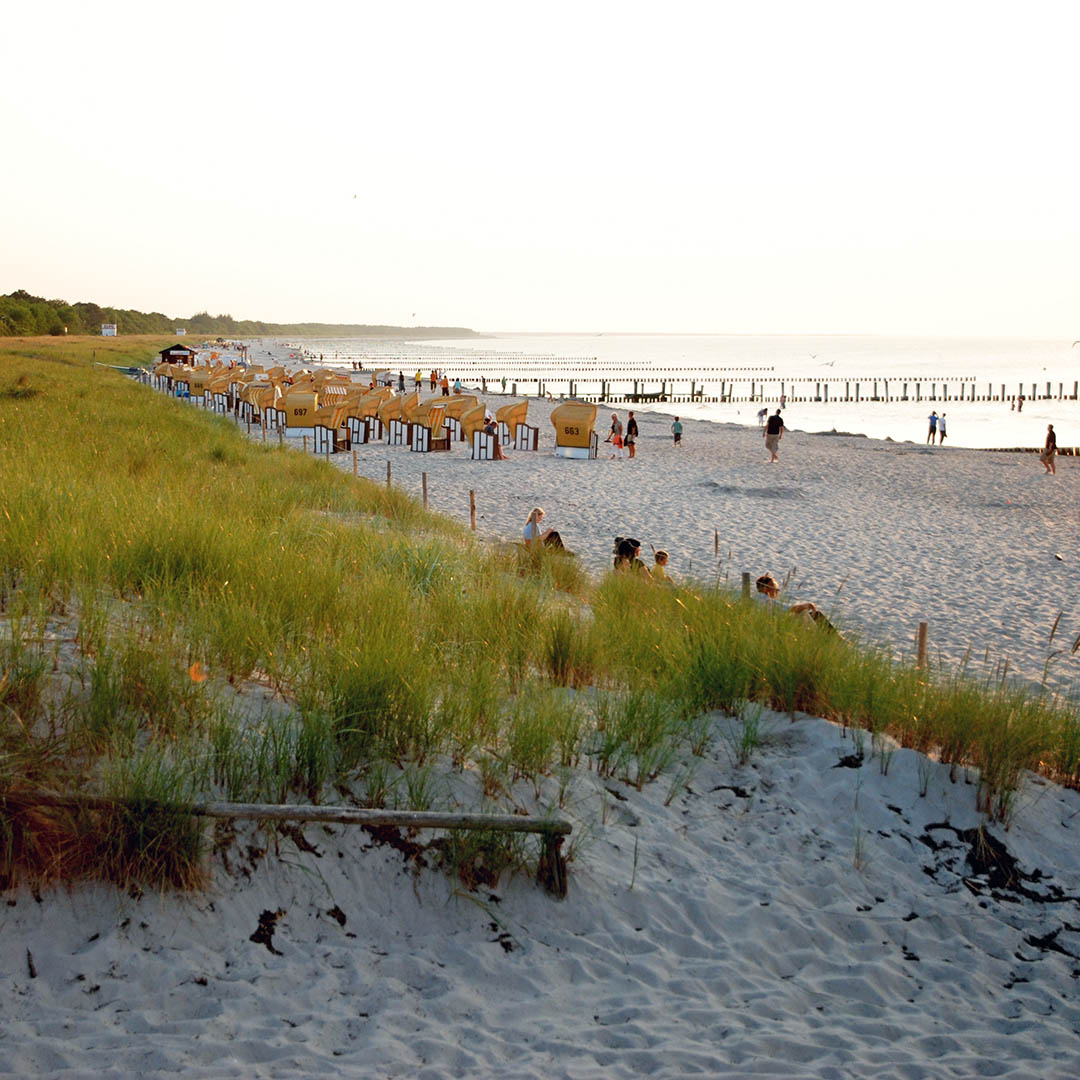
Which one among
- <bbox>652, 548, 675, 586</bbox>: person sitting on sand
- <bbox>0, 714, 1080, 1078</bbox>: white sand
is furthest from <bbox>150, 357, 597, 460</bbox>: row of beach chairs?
<bbox>0, 714, 1080, 1078</bbox>: white sand

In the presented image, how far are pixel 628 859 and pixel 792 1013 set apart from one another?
2.82 feet

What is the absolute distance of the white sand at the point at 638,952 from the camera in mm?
2734

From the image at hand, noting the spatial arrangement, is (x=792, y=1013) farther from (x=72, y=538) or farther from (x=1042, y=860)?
(x=72, y=538)

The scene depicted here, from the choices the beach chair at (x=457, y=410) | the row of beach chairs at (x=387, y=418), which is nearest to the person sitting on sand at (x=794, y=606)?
the row of beach chairs at (x=387, y=418)

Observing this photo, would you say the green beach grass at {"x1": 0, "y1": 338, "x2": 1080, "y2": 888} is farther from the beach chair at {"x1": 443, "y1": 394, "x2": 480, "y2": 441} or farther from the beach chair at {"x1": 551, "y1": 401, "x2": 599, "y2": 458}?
the beach chair at {"x1": 443, "y1": 394, "x2": 480, "y2": 441}

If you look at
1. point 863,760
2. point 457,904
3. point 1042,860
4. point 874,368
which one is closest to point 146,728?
point 457,904

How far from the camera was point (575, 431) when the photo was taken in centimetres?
2312

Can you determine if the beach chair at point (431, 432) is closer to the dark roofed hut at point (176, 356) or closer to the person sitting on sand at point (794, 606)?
the person sitting on sand at point (794, 606)

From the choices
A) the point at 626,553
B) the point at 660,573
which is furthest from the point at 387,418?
the point at 660,573

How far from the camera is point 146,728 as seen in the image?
366 cm

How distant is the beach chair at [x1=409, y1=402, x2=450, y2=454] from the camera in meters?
23.2

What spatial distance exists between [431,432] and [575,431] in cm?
352

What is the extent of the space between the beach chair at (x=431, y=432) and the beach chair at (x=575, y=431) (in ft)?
9.19

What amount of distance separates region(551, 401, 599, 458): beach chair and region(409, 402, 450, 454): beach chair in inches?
110
